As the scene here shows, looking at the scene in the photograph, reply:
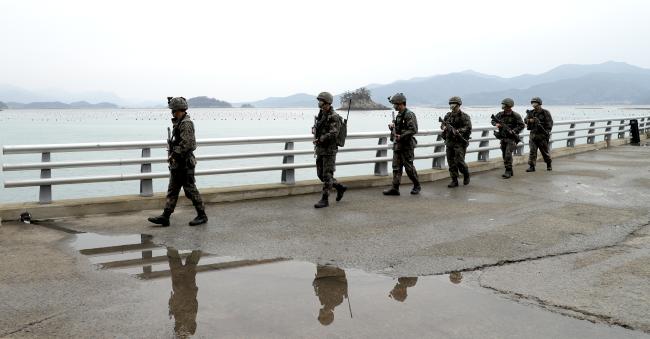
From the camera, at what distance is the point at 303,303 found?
14.8 feet

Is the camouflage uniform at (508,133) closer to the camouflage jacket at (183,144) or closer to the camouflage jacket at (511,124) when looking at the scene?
the camouflage jacket at (511,124)

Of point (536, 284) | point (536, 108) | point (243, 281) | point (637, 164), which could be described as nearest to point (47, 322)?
point (243, 281)

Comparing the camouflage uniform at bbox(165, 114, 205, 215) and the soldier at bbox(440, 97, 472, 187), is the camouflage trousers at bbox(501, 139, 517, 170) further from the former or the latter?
the camouflage uniform at bbox(165, 114, 205, 215)

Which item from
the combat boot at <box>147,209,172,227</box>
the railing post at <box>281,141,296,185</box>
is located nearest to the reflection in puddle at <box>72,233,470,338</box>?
the combat boot at <box>147,209,172,227</box>

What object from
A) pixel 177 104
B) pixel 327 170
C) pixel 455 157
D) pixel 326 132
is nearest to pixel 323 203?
pixel 327 170

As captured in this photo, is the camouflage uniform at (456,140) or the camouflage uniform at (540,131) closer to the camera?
the camouflage uniform at (456,140)

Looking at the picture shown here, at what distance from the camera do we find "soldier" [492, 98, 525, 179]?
1278 centimetres

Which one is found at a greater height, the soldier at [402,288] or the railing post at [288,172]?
the railing post at [288,172]

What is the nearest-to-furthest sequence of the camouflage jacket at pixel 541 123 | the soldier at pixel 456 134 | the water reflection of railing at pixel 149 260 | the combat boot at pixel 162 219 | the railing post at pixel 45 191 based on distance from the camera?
1. the water reflection of railing at pixel 149 260
2. the combat boot at pixel 162 219
3. the railing post at pixel 45 191
4. the soldier at pixel 456 134
5. the camouflage jacket at pixel 541 123

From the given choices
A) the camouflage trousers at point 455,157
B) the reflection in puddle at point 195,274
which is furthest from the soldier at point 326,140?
the reflection in puddle at point 195,274

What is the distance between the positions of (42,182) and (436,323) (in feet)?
20.9

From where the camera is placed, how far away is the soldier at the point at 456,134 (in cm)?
1119

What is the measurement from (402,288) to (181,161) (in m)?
4.02

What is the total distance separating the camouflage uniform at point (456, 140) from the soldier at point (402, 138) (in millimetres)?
1344
